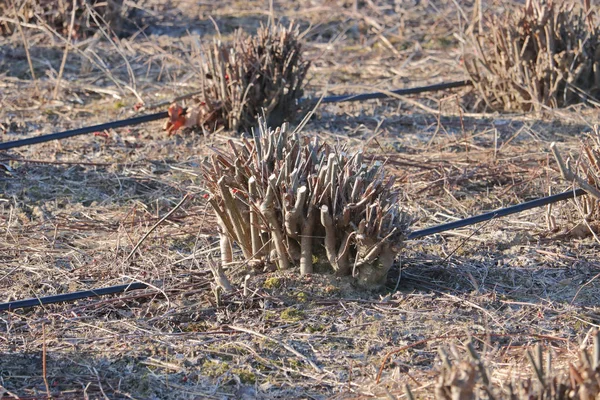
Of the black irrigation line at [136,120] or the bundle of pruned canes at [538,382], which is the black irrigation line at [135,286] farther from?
the bundle of pruned canes at [538,382]

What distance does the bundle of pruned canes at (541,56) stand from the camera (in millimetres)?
5629

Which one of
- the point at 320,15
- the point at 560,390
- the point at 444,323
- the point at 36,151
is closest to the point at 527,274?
the point at 444,323

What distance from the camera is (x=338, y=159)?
3.25 meters

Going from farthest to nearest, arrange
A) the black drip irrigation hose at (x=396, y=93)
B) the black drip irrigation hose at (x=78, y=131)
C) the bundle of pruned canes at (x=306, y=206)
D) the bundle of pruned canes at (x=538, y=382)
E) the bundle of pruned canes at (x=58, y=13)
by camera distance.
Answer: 1. the bundle of pruned canes at (x=58, y=13)
2. the black drip irrigation hose at (x=396, y=93)
3. the black drip irrigation hose at (x=78, y=131)
4. the bundle of pruned canes at (x=306, y=206)
5. the bundle of pruned canes at (x=538, y=382)

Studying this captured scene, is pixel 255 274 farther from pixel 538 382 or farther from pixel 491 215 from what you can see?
pixel 538 382

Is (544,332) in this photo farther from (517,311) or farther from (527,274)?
(527,274)

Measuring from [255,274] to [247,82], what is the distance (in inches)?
82.7

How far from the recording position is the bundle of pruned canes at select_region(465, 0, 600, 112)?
5629 millimetres

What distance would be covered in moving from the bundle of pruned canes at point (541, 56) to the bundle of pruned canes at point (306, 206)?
263 centimetres

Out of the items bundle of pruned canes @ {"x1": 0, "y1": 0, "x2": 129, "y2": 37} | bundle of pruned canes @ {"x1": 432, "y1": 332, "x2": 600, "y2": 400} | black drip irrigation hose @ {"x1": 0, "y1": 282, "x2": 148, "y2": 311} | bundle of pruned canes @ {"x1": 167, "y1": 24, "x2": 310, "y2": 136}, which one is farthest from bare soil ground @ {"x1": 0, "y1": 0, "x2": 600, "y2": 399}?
bundle of pruned canes @ {"x1": 0, "y1": 0, "x2": 129, "y2": 37}

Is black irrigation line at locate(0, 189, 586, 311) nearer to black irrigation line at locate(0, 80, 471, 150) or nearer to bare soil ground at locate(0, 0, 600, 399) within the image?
bare soil ground at locate(0, 0, 600, 399)

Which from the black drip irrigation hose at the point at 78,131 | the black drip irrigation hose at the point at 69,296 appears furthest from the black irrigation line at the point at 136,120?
the black drip irrigation hose at the point at 69,296

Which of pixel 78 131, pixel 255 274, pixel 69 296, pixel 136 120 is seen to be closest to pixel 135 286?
pixel 69 296

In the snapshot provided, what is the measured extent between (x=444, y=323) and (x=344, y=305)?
0.38m
